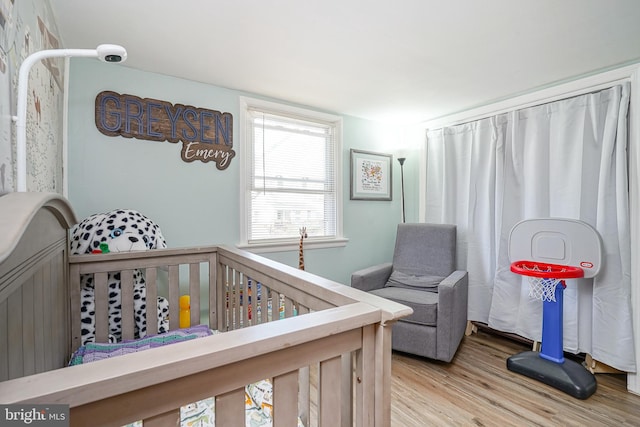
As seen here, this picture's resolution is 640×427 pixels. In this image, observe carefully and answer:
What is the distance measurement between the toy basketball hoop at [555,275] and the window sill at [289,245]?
1.50 meters

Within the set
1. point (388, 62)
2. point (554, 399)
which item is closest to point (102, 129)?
point (388, 62)

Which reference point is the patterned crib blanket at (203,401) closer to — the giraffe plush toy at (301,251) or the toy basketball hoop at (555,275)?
the giraffe plush toy at (301,251)

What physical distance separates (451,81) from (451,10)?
3.00 ft

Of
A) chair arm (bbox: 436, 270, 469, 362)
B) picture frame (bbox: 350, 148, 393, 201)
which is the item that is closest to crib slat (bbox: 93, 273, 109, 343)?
chair arm (bbox: 436, 270, 469, 362)

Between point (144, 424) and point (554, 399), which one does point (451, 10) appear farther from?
point (554, 399)

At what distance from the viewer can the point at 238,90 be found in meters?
2.51

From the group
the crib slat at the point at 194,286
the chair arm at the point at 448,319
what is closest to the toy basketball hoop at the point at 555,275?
the chair arm at the point at 448,319

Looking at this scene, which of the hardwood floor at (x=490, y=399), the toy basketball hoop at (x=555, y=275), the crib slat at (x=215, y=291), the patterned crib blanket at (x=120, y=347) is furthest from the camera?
the toy basketball hoop at (x=555, y=275)

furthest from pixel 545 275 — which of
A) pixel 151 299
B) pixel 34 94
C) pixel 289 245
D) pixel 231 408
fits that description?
pixel 34 94

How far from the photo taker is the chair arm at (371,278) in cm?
260

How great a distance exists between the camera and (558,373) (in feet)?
6.51

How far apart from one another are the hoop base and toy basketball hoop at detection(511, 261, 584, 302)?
1.41ft

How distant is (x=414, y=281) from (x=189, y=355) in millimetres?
2572

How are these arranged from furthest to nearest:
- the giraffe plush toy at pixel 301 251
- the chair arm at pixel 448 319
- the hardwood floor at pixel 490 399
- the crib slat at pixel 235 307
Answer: the giraffe plush toy at pixel 301 251 < the chair arm at pixel 448 319 < the hardwood floor at pixel 490 399 < the crib slat at pixel 235 307
